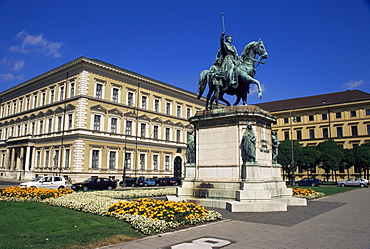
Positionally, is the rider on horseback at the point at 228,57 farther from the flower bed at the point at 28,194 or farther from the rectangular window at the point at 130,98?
the rectangular window at the point at 130,98

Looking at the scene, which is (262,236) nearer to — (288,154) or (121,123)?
(121,123)

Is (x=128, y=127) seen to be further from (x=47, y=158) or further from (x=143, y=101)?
(x=47, y=158)

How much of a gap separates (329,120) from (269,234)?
70861mm

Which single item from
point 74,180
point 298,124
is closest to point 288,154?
point 298,124

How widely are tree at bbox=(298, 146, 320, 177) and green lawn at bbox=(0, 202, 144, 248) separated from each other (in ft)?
173

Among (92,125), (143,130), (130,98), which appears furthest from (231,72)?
(143,130)

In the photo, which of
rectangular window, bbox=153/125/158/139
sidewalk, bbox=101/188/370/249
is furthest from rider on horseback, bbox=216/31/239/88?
rectangular window, bbox=153/125/158/139

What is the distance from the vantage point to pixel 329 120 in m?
72.8

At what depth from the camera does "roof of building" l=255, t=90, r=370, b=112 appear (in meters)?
71.5

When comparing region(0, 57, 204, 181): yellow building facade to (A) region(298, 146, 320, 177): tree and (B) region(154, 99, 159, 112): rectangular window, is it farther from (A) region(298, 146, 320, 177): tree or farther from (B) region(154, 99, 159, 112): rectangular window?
(A) region(298, 146, 320, 177): tree

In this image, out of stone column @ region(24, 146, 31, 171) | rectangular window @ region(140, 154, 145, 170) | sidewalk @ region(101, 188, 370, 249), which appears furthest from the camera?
rectangular window @ region(140, 154, 145, 170)

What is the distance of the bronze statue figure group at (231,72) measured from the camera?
53.2ft

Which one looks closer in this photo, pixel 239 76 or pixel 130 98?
pixel 239 76

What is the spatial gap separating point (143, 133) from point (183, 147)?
1014 centimetres
